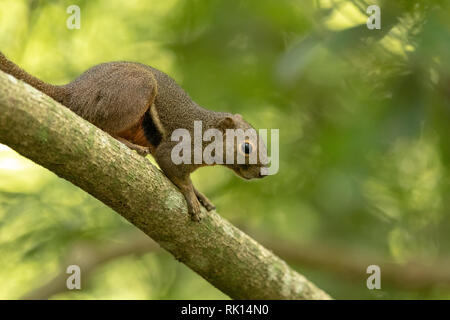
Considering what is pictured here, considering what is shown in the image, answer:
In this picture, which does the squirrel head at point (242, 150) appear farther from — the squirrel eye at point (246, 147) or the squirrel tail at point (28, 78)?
the squirrel tail at point (28, 78)

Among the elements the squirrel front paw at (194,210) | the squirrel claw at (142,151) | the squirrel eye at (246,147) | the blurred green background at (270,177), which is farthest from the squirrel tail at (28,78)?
the blurred green background at (270,177)

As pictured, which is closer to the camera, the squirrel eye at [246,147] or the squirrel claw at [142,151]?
the squirrel claw at [142,151]

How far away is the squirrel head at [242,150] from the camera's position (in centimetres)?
483

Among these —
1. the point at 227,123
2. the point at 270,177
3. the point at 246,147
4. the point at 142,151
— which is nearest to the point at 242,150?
the point at 246,147

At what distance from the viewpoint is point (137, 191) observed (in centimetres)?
401

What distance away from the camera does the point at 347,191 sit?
6199 mm

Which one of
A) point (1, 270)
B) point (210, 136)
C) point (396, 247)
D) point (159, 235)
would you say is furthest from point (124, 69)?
point (396, 247)

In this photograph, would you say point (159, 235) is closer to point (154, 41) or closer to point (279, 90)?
point (279, 90)

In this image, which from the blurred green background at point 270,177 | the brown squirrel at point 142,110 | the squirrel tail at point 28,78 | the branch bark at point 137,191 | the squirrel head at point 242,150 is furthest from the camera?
the blurred green background at point 270,177

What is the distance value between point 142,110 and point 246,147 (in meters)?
0.94

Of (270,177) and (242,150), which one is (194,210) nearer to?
A: (242,150)

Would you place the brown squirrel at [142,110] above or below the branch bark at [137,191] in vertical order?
above

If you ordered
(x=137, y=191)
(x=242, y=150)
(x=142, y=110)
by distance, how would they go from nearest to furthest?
(x=137, y=191) < (x=142, y=110) < (x=242, y=150)

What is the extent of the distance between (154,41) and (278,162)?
2.05 m
